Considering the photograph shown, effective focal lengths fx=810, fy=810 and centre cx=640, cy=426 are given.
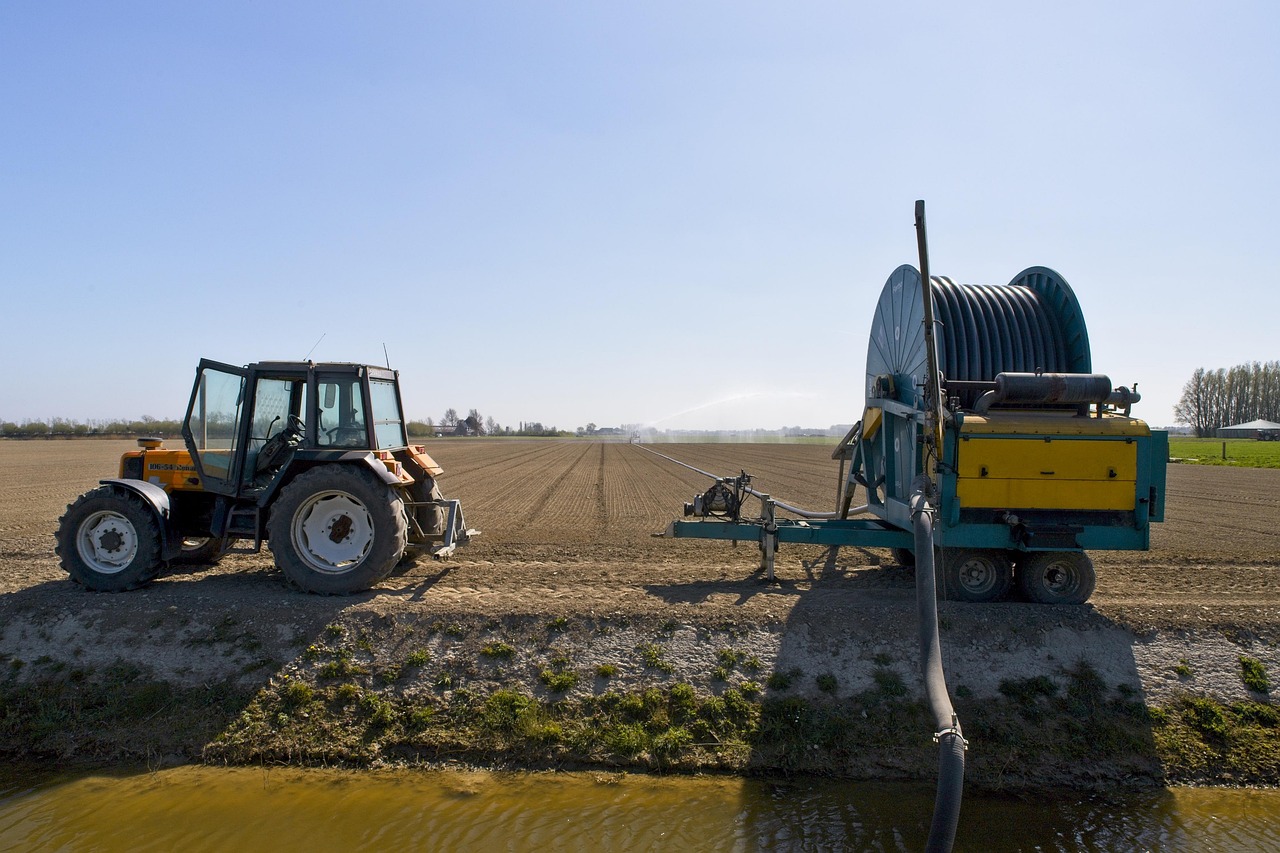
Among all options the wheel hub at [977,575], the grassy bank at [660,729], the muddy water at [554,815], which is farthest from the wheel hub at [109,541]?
the wheel hub at [977,575]

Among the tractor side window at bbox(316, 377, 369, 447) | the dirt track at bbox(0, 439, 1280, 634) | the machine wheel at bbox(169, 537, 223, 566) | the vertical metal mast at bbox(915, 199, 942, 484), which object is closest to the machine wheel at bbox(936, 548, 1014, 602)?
the dirt track at bbox(0, 439, 1280, 634)

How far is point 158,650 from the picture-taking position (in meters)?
7.67

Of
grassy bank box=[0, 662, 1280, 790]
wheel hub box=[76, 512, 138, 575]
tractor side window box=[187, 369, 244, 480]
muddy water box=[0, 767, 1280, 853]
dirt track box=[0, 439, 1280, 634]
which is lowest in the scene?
muddy water box=[0, 767, 1280, 853]

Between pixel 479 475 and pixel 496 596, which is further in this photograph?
pixel 479 475

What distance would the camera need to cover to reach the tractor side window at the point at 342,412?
9.36m

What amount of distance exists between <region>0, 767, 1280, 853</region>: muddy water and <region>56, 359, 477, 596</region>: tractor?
9.20ft

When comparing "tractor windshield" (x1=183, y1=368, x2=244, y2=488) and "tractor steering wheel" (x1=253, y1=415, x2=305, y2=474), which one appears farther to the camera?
"tractor steering wheel" (x1=253, y1=415, x2=305, y2=474)

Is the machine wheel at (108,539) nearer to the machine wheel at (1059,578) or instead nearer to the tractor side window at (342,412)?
the tractor side window at (342,412)

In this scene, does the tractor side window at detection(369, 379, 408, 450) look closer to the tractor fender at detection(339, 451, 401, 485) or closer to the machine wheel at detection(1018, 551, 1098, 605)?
the tractor fender at detection(339, 451, 401, 485)

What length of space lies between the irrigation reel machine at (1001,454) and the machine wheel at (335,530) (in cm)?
338

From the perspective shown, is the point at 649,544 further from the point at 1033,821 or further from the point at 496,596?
the point at 1033,821

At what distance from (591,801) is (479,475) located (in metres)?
26.1

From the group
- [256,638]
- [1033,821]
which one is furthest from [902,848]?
[256,638]

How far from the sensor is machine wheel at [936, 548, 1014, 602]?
8781 millimetres
